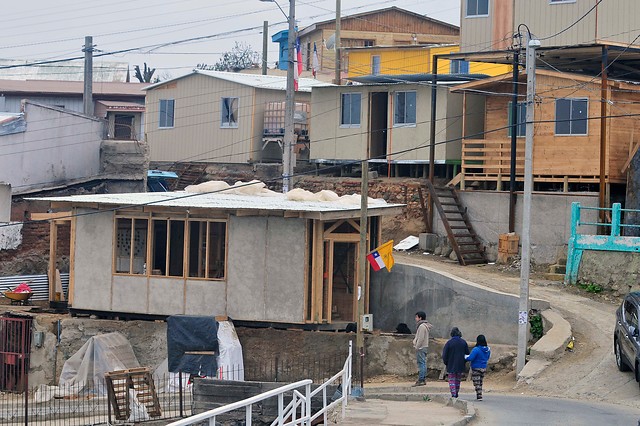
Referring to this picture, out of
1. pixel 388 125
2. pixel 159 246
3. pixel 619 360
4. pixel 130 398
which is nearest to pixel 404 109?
pixel 388 125

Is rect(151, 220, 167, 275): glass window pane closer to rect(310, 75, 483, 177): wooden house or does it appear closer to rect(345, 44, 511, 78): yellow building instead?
rect(310, 75, 483, 177): wooden house

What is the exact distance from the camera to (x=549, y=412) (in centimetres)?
1878

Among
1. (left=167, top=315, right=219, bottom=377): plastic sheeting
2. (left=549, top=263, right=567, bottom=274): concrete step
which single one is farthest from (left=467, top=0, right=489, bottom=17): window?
(left=167, top=315, right=219, bottom=377): plastic sheeting

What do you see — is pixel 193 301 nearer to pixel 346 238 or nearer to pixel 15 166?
pixel 346 238

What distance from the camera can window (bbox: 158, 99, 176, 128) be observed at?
47250mm

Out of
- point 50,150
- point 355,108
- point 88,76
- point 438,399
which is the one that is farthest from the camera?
point 88,76

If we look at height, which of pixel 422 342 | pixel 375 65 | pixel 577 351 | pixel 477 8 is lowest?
pixel 577 351

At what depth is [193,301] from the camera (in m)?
28.2

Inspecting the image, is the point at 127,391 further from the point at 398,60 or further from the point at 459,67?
the point at 398,60

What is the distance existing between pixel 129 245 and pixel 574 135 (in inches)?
536

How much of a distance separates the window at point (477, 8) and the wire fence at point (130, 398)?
15.5m

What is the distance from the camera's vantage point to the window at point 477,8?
37.3m

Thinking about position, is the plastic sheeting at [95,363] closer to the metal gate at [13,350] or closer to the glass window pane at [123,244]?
the metal gate at [13,350]

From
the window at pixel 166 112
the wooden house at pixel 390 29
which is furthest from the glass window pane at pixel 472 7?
the wooden house at pixel 390 29
